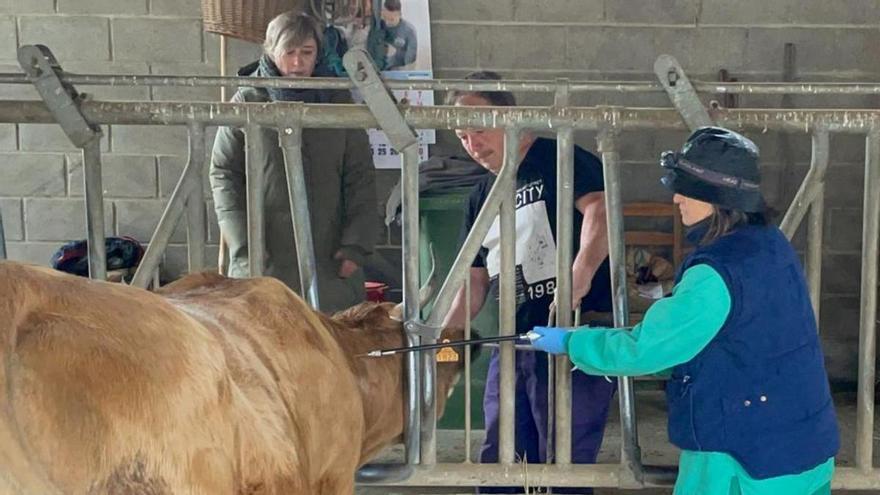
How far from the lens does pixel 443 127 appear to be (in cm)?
254

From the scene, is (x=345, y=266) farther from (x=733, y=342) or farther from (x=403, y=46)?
(x=403, y=46)

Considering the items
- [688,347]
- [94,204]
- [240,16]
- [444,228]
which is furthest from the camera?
[240,16]

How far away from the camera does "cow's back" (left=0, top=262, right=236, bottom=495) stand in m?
1.38

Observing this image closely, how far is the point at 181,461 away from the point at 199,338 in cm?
19

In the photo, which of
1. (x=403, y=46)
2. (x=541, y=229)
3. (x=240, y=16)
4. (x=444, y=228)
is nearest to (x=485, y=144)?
(x=541, y=229)

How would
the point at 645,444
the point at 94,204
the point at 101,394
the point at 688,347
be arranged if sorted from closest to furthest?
1. the point at 101,394
2. the point at 688,347
3. the point at 94,204
4. the point at 645,444

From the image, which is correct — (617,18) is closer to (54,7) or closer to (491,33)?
(491,33)

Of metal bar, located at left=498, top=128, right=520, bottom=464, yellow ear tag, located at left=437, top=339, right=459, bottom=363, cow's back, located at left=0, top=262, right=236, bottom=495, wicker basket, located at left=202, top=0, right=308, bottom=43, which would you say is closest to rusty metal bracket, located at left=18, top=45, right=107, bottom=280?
yellow ear tag, located at left=437, top=339, right=459, bottom=363

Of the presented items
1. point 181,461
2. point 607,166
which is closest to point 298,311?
point 181,461

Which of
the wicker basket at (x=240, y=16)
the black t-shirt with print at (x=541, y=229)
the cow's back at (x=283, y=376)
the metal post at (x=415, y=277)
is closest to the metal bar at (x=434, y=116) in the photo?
the metal post at (x=415, y=277)

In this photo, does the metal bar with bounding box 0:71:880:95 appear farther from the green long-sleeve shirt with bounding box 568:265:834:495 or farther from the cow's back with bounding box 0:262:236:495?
the cow's back with bounding box 0:262:236:495

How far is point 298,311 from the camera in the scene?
204 centimetres

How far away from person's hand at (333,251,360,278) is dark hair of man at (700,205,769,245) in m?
1.58

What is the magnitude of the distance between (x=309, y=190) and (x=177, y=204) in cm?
102
